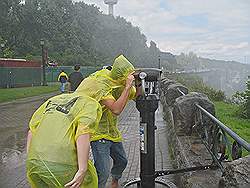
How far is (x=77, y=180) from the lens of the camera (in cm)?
238

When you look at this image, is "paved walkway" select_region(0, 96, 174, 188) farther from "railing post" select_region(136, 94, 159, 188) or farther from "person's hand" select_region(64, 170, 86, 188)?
"person's hand" select_region(64, 170, 86, 188)

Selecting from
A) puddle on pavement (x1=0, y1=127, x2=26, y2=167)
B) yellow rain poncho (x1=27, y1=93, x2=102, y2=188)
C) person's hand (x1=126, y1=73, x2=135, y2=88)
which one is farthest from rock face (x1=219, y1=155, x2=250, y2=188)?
puddle on pavement (x1=0, y1=127, x2=26, y2=167)

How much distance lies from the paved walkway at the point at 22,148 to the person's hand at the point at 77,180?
3.18 meters

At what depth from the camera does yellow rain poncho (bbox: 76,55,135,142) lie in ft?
12.5

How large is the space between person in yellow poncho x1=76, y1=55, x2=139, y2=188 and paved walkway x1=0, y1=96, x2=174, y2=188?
64.8 inches

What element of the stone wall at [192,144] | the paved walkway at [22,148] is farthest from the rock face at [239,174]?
the paved walkway at [22,148]

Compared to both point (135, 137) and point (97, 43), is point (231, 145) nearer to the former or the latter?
point (135, 137)

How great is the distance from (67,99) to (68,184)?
0.60 meters

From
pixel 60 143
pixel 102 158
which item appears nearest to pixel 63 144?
pixel 60 143

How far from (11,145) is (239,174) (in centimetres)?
693

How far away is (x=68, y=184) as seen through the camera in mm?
2383

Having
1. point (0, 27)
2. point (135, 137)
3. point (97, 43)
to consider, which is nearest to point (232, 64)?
point (97, 43)

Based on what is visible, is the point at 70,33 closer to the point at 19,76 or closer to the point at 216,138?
the point at 19,76

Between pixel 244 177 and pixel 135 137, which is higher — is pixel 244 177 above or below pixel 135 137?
above
